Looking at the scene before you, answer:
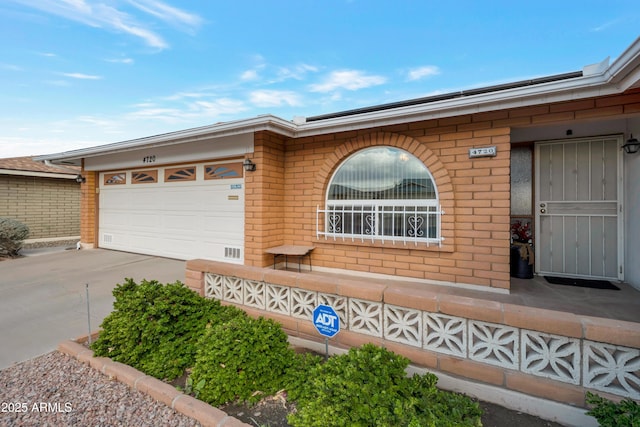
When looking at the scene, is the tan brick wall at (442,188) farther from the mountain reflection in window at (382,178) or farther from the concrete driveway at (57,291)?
the concrete driveway at (57,291)

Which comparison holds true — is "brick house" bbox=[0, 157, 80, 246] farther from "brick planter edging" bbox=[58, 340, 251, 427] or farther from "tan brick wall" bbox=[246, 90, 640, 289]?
"brick planter edging" bbox=[58, 340, 251, 427]

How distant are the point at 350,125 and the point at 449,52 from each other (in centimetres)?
396

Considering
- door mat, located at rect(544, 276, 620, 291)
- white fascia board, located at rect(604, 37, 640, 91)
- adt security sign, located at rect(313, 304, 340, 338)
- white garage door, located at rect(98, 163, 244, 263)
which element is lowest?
door mat, located at rect(544, 276, 620, 291)

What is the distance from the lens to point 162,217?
755cm

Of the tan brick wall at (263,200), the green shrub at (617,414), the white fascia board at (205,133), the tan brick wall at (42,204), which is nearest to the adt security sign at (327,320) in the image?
the green shrub at (617,414)

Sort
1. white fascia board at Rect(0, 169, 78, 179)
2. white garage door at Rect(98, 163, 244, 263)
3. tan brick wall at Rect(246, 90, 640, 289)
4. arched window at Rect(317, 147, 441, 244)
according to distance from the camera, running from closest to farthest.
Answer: tan brick wall at Rect(246, 90, 640, 289)
arched window at Rect(317, 147, 441, 244)
white garage door at Rect(98, 163, 244, 263)
white fascia board at Rect(0, 169, 78, 179)

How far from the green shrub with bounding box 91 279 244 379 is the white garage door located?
3.25 meters

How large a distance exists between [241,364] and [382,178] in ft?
12.6

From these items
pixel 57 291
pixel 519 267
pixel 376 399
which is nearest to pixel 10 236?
pixel 57 291

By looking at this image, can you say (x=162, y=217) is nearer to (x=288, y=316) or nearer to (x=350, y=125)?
(x=350, y=125)

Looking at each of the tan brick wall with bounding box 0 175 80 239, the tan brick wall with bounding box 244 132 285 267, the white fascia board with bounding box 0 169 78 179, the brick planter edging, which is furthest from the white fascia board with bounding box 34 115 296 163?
the tan brick wall with bounding box 0 175 80 239

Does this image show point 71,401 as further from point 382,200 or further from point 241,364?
point 382,200

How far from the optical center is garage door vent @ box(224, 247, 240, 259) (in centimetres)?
621

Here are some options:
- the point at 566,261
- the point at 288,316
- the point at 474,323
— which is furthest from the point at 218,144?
the point at 566,261
